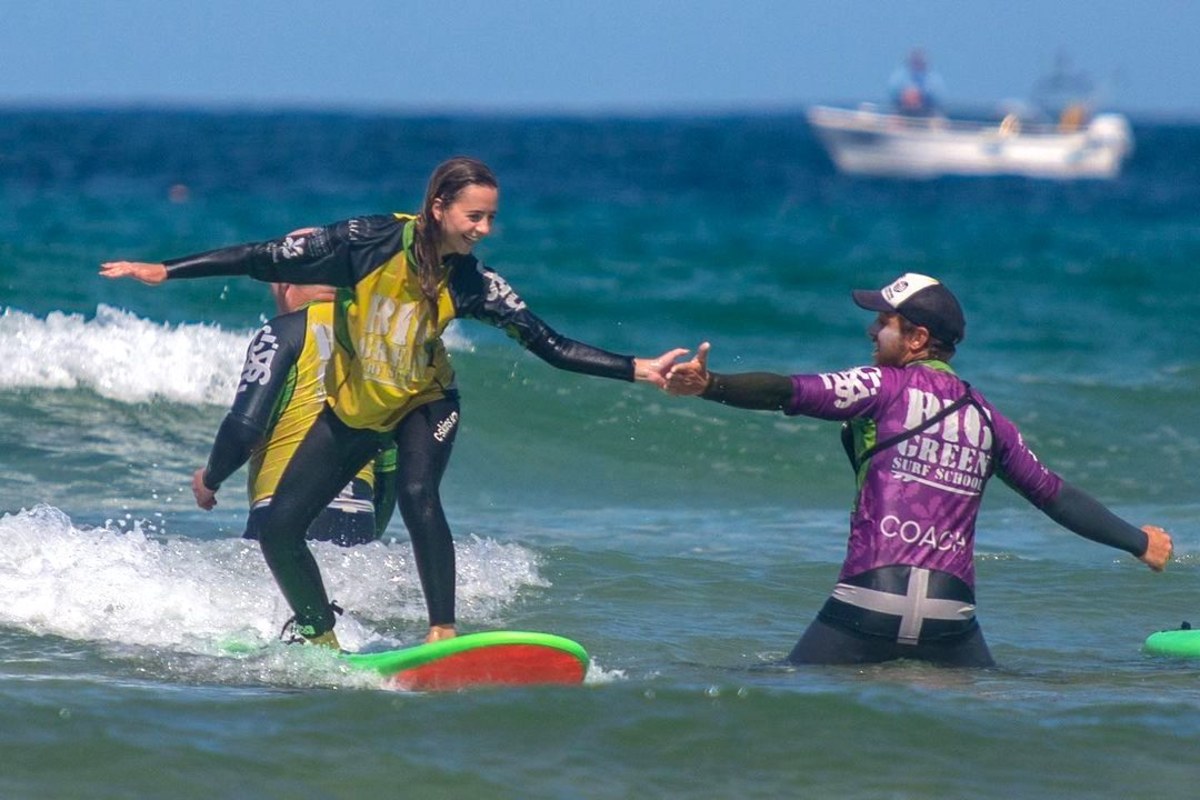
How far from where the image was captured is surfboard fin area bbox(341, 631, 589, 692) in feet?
17.4

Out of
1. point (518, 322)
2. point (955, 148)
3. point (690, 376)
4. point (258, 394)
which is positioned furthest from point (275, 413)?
point (955, 148)

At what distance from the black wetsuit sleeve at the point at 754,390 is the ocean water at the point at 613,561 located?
0.88 m

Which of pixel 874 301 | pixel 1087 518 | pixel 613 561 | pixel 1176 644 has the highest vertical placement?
pixel 874 301

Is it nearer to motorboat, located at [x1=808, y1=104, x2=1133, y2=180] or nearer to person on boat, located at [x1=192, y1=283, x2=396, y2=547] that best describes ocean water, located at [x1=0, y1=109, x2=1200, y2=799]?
person on boat, located at [x1=192, y1=283, x2=396, y2=547]

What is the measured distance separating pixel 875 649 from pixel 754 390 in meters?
0.89

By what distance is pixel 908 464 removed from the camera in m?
5.25

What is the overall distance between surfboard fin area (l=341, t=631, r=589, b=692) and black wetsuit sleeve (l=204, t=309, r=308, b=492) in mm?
1391

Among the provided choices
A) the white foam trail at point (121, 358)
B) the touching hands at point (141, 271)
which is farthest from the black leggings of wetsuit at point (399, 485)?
the white foam trail at point (121, 358)

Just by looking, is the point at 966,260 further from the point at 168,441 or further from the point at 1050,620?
the point at 1050,620

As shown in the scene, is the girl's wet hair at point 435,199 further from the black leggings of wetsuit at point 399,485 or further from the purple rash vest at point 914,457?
the purple rash vest at point 914,457

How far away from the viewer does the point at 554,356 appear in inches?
216

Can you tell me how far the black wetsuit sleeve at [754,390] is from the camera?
5.23m

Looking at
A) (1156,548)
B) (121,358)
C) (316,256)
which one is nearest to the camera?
(316,256)

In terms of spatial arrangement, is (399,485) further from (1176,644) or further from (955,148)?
(955,148)
